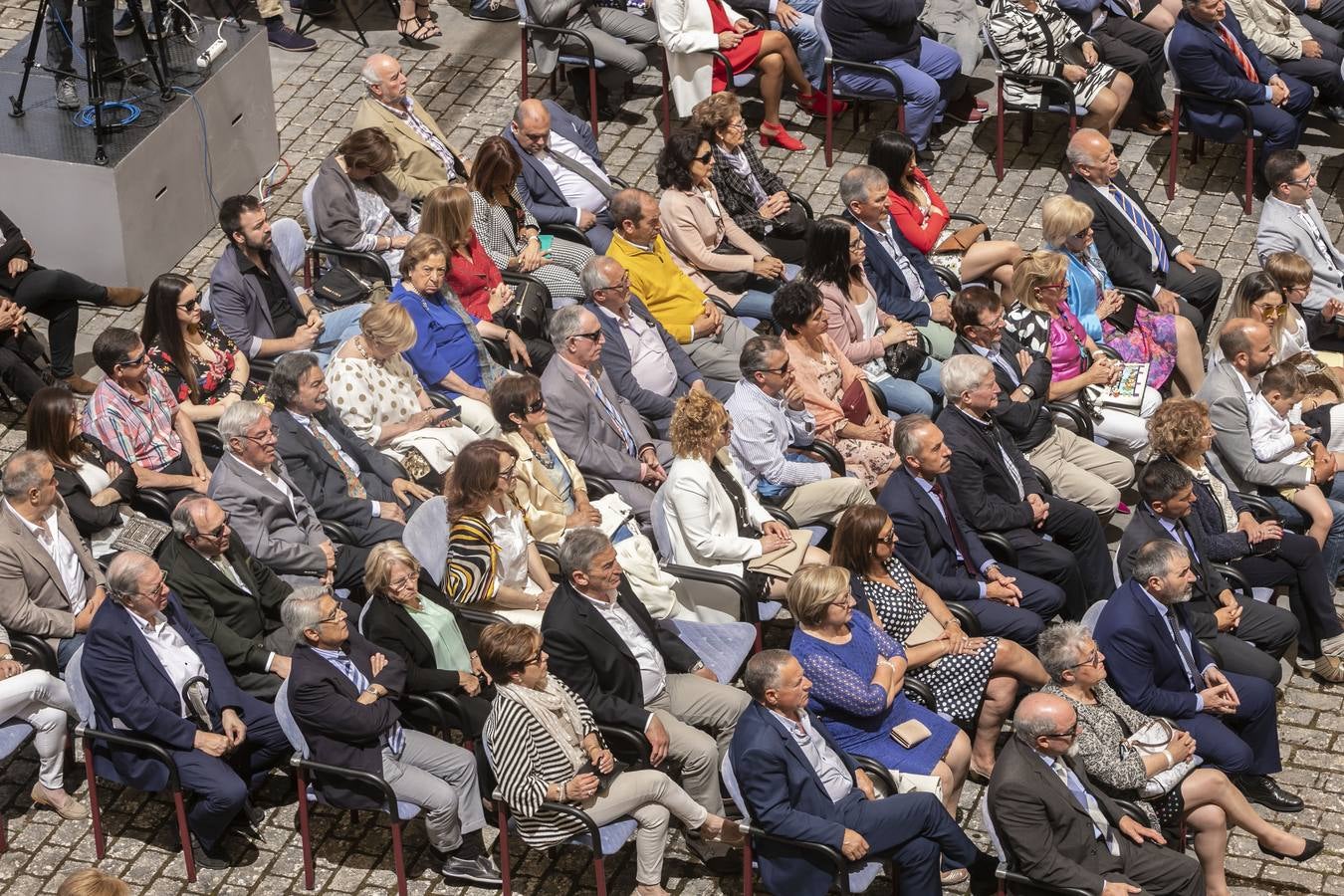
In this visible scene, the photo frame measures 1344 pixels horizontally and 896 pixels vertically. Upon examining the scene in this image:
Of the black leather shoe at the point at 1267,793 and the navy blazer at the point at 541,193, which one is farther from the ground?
the navy blazer at the point at 541,193

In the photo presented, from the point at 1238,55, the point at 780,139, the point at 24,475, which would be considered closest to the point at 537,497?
the point at 24,475

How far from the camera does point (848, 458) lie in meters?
11.4

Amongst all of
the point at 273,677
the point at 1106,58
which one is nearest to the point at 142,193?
the point at 273,677

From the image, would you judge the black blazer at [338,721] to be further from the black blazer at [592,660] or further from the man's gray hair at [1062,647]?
the man's gray hair at [1062,647]

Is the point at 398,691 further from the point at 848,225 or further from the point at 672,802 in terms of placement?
the point at 848,225

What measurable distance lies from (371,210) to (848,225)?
2.74 meters

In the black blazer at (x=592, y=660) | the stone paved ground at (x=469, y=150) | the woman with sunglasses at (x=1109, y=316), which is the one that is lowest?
the stone paved ground at (x=469, y=150)

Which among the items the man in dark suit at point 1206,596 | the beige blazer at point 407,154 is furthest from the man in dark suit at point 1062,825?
the beige blazer at point 407,154

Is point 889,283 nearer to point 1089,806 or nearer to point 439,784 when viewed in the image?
point 1089,806

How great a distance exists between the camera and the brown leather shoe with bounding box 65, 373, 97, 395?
12.1 meters

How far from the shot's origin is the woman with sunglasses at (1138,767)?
369 inches

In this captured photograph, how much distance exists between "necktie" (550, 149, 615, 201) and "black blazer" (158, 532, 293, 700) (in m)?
4.14

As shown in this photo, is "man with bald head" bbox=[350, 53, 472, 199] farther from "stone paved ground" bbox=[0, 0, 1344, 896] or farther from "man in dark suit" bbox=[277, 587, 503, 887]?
"man in dark suit" bbox=[277, 587, 503, 887]

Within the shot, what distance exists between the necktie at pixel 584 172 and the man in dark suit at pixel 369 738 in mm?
4490
